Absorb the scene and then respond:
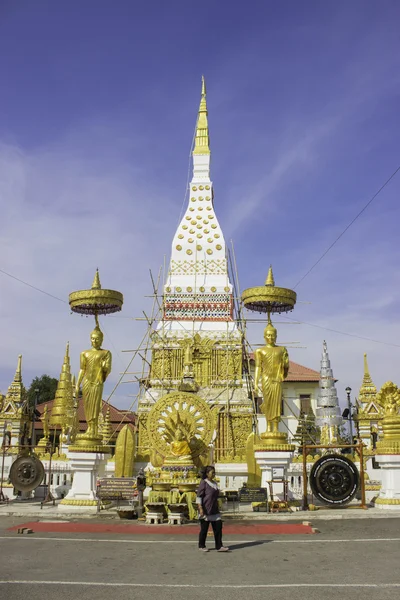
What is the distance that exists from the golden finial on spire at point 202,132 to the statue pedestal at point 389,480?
70.7 ft

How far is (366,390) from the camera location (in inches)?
943

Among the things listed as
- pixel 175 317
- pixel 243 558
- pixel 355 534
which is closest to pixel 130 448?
pixel 355 534

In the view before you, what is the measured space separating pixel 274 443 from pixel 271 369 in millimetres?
1763

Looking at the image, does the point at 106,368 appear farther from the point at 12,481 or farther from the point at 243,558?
the point at 243,558

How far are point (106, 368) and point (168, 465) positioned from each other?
333cm

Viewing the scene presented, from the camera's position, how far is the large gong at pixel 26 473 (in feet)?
48.2

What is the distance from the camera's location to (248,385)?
24.4 m

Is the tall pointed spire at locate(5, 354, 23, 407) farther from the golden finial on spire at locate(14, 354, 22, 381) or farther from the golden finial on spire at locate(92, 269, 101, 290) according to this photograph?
the golden finial on spire at locate(92, 269, 101, 290)

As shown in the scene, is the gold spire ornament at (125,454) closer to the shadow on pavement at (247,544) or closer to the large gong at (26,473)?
the large gong at (26,473)

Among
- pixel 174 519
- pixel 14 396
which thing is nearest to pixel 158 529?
pixel 174 519

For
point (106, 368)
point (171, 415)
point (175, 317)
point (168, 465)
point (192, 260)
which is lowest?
point (168, 465)

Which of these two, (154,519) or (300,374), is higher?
(300,374)

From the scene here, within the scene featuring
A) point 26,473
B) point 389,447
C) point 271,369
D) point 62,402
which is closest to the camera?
point 389,447

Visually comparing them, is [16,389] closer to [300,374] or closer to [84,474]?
[84,474]
